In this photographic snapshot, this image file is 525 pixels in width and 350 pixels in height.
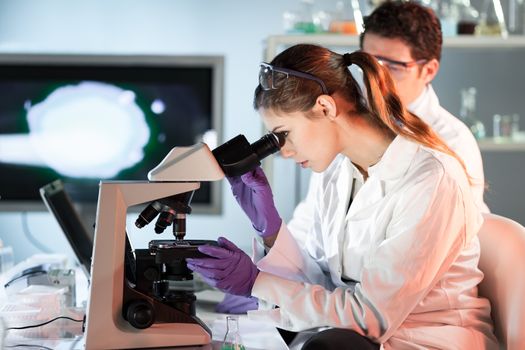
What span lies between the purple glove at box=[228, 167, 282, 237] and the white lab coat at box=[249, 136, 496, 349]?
1.3 inches

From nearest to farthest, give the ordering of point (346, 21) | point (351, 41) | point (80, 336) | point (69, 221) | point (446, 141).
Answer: point (80, 336), point (69, 221), point (446, 141), point (351, 41), point (346, 21)

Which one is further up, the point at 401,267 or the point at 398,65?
the point at 398,65

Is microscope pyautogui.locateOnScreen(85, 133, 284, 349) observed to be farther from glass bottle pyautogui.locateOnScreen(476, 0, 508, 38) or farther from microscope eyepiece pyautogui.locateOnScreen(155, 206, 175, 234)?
glass bottle pyautogui.locateOnScreen(476, 0, 508, 38)

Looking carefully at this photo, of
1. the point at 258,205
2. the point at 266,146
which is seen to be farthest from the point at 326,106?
the point at 258,205

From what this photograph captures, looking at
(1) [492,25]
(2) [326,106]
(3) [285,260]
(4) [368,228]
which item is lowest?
(3) [285,260]

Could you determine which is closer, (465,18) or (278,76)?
(278,76)

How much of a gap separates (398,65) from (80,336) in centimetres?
146

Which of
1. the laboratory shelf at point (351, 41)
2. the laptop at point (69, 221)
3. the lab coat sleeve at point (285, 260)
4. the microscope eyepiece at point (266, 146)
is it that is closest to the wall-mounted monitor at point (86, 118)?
the laboratory shelf at point (351, 41)

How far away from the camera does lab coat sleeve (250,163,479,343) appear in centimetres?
174

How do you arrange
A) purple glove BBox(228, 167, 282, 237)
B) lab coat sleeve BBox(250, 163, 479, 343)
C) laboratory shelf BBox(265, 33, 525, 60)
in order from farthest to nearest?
laboratory shelf BBox(265, 33, 525, 60) → purple glove BBox(228, 167, 282, 237) → lab coat sleeve BBox(250, 163, 479, 343)

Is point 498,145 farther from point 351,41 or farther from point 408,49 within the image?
point 408,49

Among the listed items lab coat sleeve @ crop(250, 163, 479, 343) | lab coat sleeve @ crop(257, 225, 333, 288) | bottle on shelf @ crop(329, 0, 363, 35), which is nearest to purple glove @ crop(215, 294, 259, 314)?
lab coat sleeve @ crop(257, 225, 333, 288)

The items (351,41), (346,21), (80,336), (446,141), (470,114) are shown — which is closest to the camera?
(80,336)

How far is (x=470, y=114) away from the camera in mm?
3854
